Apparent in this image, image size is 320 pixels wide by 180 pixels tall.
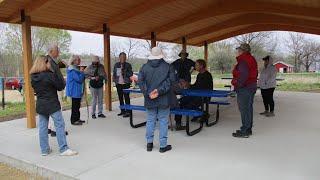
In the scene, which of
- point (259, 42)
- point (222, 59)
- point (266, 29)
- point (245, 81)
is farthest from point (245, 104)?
point (259, 42)

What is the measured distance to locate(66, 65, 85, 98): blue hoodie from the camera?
6887 millimetres

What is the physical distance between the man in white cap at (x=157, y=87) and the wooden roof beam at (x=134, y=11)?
2.98m

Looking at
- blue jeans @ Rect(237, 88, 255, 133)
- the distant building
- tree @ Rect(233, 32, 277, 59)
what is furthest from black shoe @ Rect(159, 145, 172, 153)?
the distant building

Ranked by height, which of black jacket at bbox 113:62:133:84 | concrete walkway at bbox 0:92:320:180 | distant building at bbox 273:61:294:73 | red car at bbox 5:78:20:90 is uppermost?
distant building at bbox 273:61:294:73

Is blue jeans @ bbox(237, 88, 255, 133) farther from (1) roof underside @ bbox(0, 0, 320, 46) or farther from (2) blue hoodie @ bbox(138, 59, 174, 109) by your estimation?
(1) roof underside @ bbox(0, 0, 320, 46)

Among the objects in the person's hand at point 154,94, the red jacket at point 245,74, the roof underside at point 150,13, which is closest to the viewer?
the person's hand at point 154,94

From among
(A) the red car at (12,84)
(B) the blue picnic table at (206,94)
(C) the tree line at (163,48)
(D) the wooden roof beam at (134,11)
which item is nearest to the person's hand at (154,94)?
(B) the blue picnic table at (206,94)

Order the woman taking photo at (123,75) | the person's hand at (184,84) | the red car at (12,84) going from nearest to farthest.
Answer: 1. the person's hand at (184,84)
2. the woman taking photo at (123,75)
3. the red car at (12,84)

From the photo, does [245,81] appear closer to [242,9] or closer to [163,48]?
[242,9]

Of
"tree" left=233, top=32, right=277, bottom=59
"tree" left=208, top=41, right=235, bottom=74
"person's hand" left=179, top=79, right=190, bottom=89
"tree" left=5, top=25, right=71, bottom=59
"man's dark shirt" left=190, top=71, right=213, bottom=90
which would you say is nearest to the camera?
"man's dark shirt" left=190, top=71, right=213, bottom=90

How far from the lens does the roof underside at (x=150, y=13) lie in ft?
23.4

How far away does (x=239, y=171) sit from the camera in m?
4.13

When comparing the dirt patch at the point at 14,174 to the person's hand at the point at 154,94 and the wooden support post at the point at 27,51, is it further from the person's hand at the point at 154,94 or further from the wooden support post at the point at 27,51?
the wooden support post at the point at 27,51

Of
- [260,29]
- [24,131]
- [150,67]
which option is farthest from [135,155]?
[260,29]
